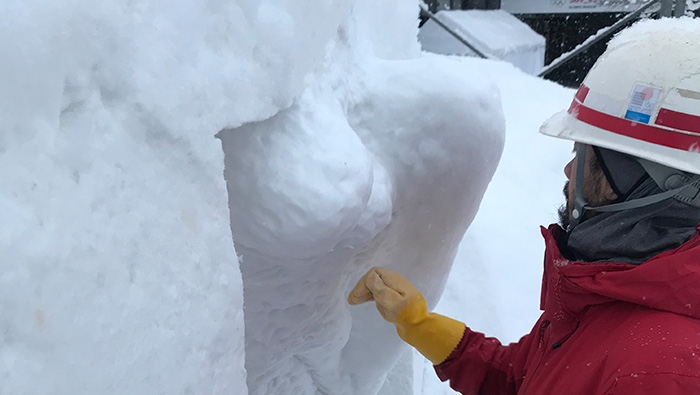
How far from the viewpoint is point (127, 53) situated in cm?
61

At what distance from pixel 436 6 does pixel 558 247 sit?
671cm

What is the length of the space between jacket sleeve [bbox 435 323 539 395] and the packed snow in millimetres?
178

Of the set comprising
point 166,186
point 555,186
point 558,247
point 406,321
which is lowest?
point 555,186

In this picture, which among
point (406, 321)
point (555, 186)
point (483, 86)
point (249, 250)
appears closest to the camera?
point (249, 250)

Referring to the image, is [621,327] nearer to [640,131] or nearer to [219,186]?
[640,131]

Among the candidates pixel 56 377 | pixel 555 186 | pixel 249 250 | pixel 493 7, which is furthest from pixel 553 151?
pixel 493 7

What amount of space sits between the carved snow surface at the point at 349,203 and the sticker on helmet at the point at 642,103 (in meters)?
0.29

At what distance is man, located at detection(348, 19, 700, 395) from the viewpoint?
867mm

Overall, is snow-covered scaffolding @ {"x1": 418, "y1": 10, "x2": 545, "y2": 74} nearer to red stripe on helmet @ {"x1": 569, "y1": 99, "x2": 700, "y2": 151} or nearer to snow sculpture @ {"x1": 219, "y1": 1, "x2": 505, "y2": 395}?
snow sculpture @ {"x1": 219, "y1": 1, "x2": 505, "y2": 395}

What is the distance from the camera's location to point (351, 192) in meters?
0.91

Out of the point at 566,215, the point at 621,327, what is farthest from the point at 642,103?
the point at 621,327

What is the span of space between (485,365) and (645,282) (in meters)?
0.64

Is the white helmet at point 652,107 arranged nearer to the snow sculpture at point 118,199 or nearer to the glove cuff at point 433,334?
the glove cuff at point 433,334

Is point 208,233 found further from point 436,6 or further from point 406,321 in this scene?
point 436,6
